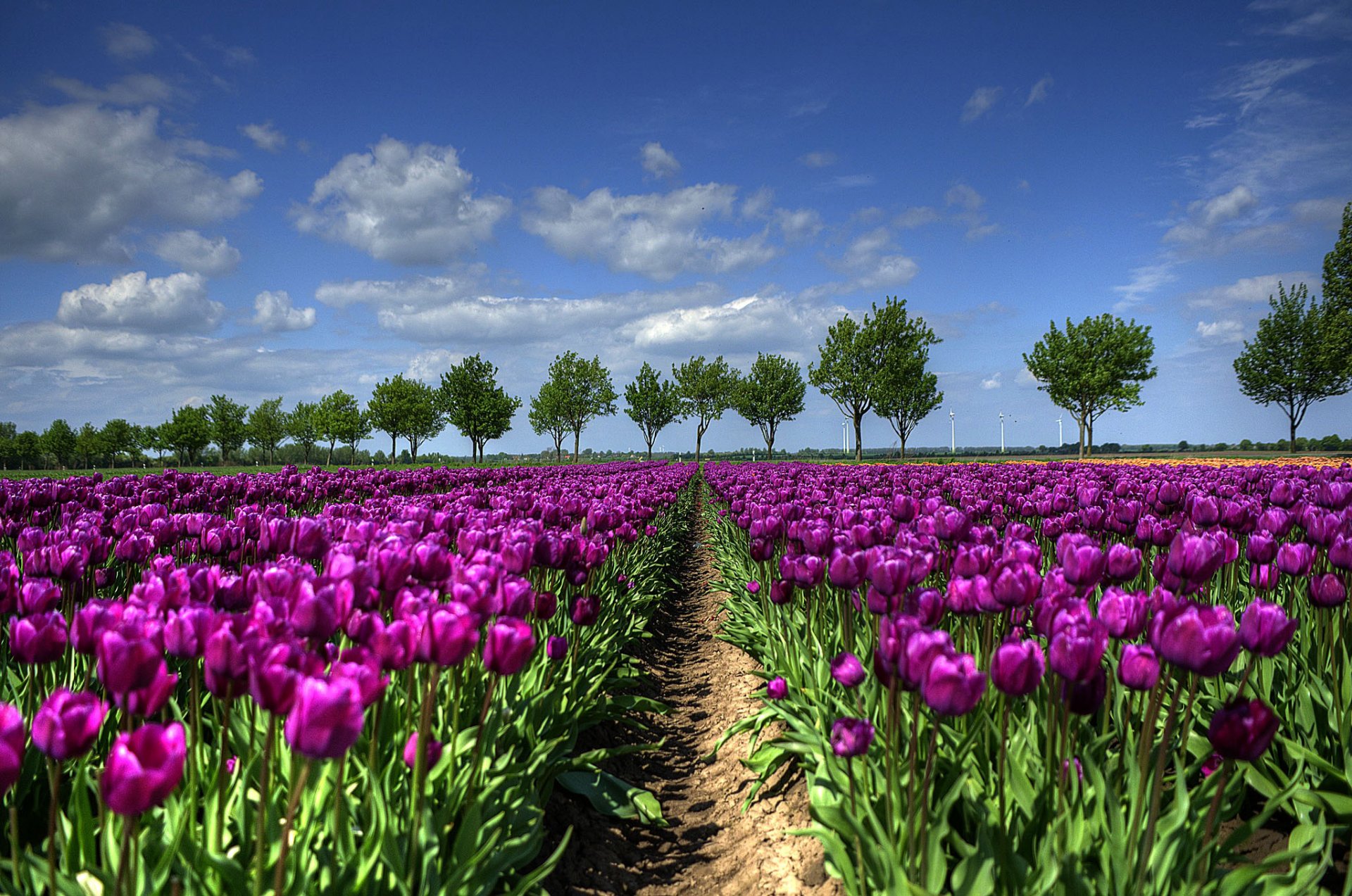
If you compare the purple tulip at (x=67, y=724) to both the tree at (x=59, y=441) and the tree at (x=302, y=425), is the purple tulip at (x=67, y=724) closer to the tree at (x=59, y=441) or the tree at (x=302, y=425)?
the tree at (x=302, y=425)

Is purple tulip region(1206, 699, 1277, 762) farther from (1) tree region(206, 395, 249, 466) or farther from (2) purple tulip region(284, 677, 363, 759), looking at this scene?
(1) tree region(206, 395, 249, 466)

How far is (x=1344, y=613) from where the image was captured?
12.0 ft

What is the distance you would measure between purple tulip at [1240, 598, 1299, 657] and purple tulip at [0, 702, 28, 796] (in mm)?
3275

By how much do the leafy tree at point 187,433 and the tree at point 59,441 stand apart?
103 feet

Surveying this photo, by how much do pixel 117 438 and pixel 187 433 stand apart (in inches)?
1234

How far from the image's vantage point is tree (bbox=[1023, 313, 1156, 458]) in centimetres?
4591

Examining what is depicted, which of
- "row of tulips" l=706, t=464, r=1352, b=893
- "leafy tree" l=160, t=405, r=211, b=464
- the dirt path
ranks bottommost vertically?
the dirt path

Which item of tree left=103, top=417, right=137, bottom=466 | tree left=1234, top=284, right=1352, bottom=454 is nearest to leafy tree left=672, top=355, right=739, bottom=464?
tree left=1234, top=284, right=1352, bottom=454

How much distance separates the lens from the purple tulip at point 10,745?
1431mm

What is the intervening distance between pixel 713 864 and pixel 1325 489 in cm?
591

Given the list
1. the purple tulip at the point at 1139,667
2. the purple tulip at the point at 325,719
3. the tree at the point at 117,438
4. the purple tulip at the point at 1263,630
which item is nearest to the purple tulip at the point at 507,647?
the purple tulip at the point at 325,719

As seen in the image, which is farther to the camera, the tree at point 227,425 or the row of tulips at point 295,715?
the tree at point 227,425

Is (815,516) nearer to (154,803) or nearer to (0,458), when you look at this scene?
(154,803)

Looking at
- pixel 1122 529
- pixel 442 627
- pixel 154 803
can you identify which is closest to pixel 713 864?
pixel 442 627
